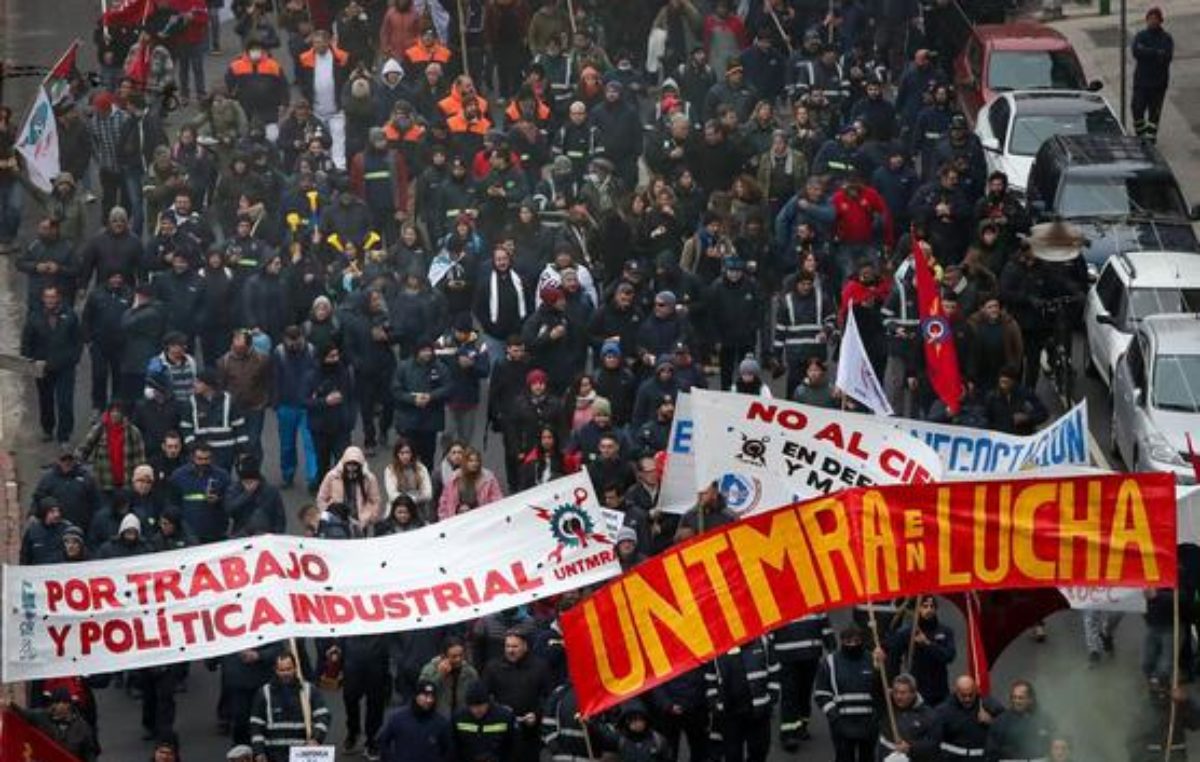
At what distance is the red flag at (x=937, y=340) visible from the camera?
29547 mm

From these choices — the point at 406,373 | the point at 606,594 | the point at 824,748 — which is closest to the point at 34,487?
the point at 406,373

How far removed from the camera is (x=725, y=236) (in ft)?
108

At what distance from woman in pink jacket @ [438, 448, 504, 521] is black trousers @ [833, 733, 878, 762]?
350 cm

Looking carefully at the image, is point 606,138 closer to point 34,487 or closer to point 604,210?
point 604,210

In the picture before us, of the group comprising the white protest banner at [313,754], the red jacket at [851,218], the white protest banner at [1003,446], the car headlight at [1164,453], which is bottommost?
the white protest banner at [313,754]

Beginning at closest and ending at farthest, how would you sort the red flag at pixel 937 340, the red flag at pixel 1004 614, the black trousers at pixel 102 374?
1. the red flag at pixel 1004 614
2. the red flag at pixel 937 340
3. the black trousers at pixel 102 374

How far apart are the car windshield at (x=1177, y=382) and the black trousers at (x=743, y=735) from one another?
5.38m

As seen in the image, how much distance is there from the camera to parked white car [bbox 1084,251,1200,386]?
105ft

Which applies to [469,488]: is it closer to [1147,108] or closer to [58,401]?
[58,401]

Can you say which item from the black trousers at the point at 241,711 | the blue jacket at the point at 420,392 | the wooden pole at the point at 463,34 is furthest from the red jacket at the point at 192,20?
the black trousers at the point at 241,711

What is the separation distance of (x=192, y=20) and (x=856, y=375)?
13194 mm

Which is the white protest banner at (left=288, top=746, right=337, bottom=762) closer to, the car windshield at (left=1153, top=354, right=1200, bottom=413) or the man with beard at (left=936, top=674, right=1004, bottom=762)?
the man with beard at (left=936, top=674, right=1004, bottom=762)

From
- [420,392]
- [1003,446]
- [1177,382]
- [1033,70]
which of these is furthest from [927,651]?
[1033,70]

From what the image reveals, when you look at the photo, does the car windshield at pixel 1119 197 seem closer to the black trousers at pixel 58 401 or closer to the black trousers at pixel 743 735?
the black trousers at pixel 58 401
